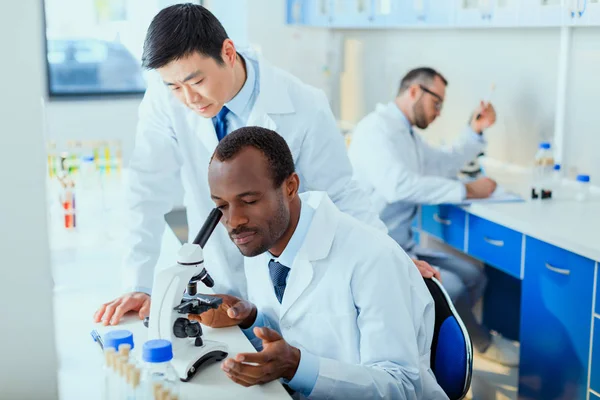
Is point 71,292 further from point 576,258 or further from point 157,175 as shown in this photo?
point 576,258

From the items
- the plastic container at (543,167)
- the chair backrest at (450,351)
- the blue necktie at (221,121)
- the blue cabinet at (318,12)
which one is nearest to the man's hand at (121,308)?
the blue necktie at (221,121)

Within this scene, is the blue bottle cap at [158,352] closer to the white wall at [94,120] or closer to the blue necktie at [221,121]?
the blue necktie at [221,121]

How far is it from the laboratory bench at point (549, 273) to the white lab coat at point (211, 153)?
2.64 ft

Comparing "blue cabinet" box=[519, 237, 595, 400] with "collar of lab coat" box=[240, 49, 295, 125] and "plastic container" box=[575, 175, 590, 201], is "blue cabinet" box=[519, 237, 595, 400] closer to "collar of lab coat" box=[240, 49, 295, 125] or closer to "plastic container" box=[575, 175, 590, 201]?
"plastic container" box=[575, 175, 590, 201]

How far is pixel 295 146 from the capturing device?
80.7 inches

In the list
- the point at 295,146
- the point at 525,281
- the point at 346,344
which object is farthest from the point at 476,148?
the point at 346,344

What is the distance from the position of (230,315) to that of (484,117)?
222cm

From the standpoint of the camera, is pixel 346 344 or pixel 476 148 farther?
pixel 476 148

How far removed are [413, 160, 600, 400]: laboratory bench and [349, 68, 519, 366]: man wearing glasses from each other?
0.41 ft

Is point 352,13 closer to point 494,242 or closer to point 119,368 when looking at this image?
point 494,242

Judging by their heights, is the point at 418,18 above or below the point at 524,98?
above

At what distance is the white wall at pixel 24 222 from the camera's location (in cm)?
67

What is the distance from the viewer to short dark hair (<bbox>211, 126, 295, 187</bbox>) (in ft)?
5.24

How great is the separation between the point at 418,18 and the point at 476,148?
69cm
